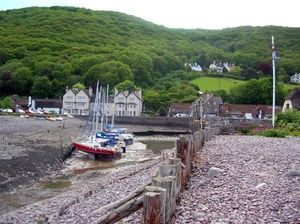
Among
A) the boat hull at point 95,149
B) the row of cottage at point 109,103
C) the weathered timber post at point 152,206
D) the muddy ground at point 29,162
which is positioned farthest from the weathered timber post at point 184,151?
the row of cottage at point 109,103

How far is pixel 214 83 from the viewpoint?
403 feet

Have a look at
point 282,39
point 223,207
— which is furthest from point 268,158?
point 282,39

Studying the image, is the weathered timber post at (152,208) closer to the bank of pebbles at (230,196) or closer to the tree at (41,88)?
the bank of pebbles at (230,196)

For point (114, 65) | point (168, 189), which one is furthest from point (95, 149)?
point (114, 65)

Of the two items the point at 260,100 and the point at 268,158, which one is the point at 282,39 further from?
the point at 268,158

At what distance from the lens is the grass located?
11371cm

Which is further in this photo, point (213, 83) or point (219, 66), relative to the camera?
point (219, 66)

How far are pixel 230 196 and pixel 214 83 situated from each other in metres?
117

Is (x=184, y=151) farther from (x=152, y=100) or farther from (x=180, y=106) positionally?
(x=152, y=100)

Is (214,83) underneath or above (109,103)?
above

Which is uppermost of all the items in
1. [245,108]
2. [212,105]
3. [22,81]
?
[22,81]

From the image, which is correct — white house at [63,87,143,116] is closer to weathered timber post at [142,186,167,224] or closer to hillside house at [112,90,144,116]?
hillside house at [112,90,144,116]

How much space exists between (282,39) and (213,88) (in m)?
100

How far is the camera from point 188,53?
192500 millimetres
